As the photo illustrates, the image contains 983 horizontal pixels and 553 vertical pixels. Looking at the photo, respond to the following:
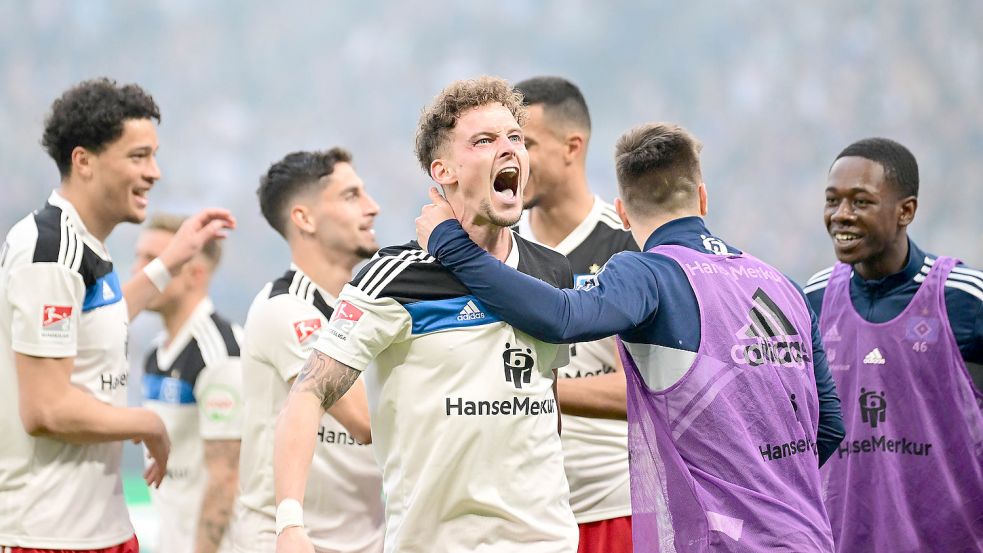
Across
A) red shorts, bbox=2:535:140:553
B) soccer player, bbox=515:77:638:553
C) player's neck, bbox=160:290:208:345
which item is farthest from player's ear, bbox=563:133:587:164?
player's neck, bbox=160:290:208:345

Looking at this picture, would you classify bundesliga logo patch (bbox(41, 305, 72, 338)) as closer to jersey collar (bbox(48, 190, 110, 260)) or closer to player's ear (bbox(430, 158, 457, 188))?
jersey collar (bbox(48, 190, 110, 260))

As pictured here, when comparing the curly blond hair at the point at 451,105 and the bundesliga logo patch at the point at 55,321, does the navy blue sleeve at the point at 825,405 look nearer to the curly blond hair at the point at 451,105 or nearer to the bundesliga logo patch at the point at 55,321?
the curly blond hair at the point at 451,105

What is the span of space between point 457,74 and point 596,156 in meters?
1.97

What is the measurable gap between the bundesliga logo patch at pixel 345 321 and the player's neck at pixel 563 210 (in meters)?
1.92

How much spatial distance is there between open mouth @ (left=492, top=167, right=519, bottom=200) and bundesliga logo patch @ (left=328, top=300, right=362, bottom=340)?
1.87ft

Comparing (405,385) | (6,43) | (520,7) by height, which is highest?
(520,7)

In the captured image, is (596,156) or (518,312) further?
(596,156)

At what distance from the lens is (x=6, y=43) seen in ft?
41.0

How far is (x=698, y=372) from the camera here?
3.19 meters

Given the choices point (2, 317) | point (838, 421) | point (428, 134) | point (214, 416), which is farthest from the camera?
point (214, 416)

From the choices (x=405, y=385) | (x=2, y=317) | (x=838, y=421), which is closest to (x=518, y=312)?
(x=405, y=385)

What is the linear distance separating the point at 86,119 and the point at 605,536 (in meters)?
2.77

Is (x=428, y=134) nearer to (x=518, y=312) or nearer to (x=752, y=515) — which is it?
(x=518, y=312)

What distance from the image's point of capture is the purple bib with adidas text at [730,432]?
316cm
